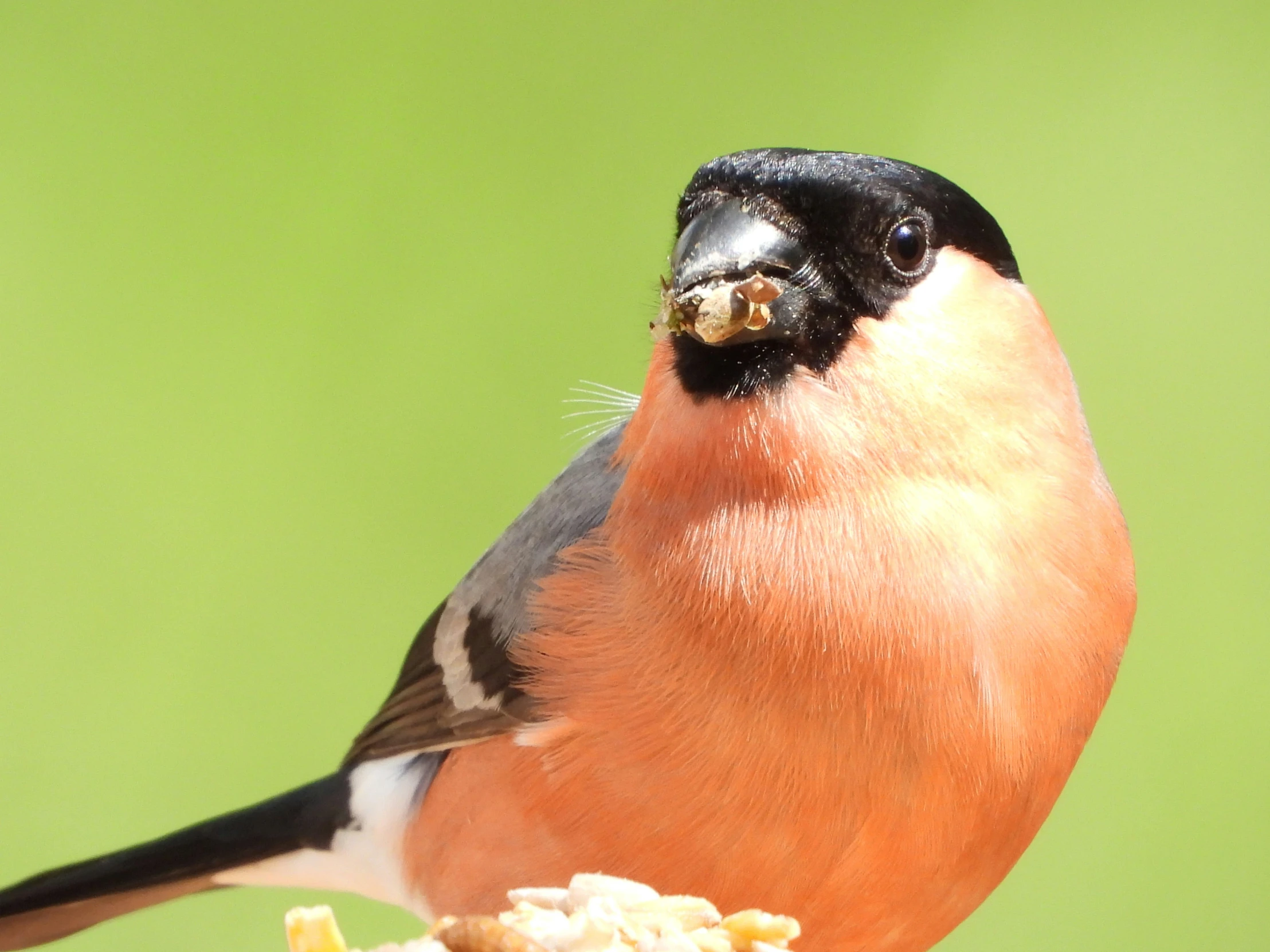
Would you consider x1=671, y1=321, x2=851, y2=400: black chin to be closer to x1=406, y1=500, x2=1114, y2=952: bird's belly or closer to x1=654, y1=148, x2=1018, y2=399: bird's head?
x1=654, y1=148, x2=1018, y2=399: bird's head

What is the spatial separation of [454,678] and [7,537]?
3.69 feet

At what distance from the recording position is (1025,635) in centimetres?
92

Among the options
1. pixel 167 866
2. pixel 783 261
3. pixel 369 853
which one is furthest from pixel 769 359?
pixel 167 866

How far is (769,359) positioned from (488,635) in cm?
39

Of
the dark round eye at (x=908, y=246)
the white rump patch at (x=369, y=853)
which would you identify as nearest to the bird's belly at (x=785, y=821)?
the white rump patch at (x=369, y=853)

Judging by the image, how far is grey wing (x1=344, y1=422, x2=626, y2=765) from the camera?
110 centimetres

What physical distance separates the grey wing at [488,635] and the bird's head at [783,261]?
21 centimetres

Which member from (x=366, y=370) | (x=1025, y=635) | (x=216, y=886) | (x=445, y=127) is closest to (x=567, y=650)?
(x=1025, y=635)

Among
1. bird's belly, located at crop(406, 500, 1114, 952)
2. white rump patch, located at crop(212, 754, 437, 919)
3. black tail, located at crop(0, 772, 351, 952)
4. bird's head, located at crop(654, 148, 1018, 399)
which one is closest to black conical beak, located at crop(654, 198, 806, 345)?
bird's head, located at crop(654, 148, 1018, 399)

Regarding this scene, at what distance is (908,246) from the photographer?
37.9 inches

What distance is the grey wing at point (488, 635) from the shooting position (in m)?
1.10

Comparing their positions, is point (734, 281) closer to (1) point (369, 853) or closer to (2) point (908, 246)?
(2) point (908, 246)

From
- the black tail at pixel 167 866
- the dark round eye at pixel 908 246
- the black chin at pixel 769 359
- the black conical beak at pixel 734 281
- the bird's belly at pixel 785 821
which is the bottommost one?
the black tail at pixel 167 866

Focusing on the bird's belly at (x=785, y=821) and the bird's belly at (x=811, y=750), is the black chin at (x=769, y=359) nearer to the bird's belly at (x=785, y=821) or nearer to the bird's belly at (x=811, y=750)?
the bird's belly at (x=811, y=750)
